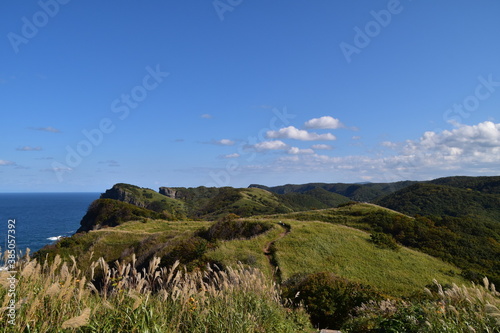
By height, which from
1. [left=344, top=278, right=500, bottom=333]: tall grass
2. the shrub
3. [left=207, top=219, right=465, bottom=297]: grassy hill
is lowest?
[left=207, top=219, right=465, bottom=297]: grassy hill

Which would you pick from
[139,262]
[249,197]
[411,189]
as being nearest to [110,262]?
[139,262]

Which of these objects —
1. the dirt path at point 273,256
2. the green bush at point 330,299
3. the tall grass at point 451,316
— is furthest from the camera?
the dirt path at point 273,256

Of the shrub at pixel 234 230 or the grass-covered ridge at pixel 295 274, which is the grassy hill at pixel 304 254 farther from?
the grass-covered ridge at pixel 295 274

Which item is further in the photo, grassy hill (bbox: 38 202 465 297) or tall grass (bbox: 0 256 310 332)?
grassy hill (bbox: 38 202 465 297)

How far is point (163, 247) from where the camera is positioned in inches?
1172

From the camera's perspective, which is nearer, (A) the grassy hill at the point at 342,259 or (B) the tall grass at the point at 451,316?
(B) the tall grass at the point at 451,316

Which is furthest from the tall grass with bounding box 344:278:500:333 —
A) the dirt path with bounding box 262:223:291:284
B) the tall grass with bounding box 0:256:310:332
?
the dirt path with bounding box 262:223:291:284

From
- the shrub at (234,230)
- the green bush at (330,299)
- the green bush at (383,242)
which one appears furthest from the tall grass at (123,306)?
the shrub at (234,230)

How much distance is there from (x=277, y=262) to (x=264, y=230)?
32.2 ft

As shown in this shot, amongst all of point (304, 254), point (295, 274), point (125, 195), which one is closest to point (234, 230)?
point (304, 254)

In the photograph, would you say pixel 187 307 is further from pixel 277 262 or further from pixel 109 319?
pixel 277 262

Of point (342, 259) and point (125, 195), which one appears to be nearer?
point (342, 259)

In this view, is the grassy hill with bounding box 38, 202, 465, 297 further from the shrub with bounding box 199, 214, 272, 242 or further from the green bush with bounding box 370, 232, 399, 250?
the green bush with bounding box 370, 232, 399, 250

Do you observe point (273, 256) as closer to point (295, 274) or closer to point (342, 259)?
point (295, 274)
